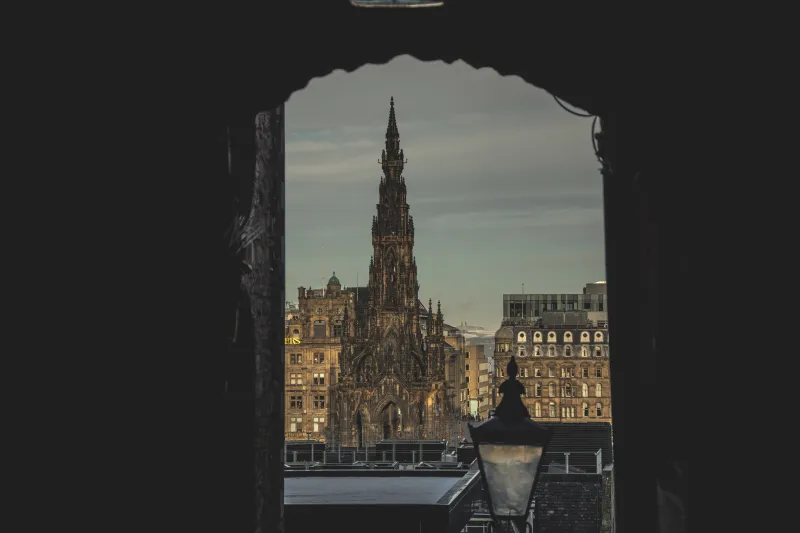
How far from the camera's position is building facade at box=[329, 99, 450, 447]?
3816 inches

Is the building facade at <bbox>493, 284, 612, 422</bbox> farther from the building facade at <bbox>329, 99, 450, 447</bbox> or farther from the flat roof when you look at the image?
the flat roof

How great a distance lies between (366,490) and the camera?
22.0 meters

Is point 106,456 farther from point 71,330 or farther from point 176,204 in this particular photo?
point 176,204

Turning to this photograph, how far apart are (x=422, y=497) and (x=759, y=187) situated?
655 inches

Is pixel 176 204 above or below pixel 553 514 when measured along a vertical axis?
above

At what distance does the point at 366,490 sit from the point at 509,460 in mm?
15634

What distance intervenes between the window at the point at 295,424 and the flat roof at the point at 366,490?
4210 inches

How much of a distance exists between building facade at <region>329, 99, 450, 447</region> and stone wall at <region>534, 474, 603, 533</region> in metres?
60.1

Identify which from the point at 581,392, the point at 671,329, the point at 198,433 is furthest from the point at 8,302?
the point at 581,392

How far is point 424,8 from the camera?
268 inches

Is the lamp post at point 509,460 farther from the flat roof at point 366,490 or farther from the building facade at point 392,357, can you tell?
the building facade at point 392,357

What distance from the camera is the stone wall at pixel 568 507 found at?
110ft

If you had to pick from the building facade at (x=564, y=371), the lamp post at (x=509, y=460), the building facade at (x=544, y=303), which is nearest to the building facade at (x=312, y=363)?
the building facade at (x=564, y=371)

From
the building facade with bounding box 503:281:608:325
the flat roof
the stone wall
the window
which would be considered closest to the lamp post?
the flat roof
